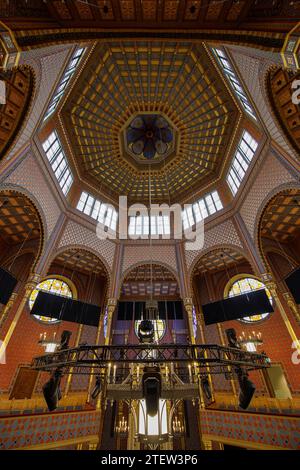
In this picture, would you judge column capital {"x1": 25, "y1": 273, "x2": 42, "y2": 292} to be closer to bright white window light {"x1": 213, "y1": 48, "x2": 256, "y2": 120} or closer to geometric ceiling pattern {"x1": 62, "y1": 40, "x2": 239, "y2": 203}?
geometric ceiling pattern {"x1": 62, "y1": 40, "x2": 239, "y2": 203}

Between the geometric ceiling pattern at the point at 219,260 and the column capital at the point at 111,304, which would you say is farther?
the geometric ceiling pattern at the point at 219,260

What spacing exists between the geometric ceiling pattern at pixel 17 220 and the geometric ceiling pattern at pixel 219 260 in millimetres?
11738

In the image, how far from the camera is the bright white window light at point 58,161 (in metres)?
12.0

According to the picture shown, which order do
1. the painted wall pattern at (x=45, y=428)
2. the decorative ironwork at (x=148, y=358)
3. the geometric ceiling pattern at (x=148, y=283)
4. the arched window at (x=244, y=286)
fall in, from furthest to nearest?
the geometric ceiling pattern at (x=148, y=283), the arched window at (x=244, y=286), the painted wall pattern at (x=45, y=428), the decorative ironwork at (x=148, y=358)

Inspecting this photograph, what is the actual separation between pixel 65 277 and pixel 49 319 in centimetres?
322

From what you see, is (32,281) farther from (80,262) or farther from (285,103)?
(285,103)

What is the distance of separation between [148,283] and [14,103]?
609 inches

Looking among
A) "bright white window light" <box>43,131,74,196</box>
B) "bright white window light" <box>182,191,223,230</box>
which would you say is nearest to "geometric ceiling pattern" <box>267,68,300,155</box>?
"bright white window light" <box>182,191,223,230</box>

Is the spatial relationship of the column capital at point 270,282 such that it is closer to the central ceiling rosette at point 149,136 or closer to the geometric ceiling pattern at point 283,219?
the geometric ceiling pattern at point 283,219

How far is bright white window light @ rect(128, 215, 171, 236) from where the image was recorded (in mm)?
16578

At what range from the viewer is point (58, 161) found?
13.1 metres

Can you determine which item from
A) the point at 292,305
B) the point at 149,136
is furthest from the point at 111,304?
the point at 149,136

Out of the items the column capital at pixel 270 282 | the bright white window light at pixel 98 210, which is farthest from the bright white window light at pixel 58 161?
the column capital at pixel 270 282

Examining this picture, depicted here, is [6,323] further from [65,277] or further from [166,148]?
[166,148]
